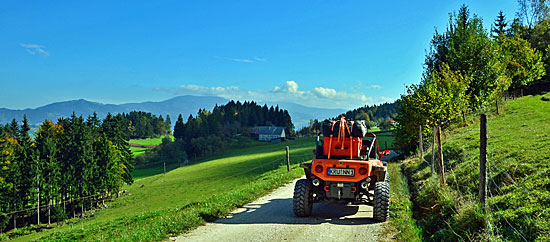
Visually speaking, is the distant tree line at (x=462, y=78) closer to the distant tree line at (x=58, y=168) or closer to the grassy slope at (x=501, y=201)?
the grassy slope at (x=501, y=201)

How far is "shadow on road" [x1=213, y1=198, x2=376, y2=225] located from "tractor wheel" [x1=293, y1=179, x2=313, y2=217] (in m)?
0.19

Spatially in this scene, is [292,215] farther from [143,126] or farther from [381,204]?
[143,126]

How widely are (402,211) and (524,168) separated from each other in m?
3.51

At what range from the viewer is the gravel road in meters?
7.84

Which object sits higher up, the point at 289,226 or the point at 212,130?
the point at 212,130

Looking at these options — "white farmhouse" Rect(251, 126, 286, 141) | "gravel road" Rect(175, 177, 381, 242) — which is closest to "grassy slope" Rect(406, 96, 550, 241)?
"gravel road" Rect(175, 177, 381, 242)

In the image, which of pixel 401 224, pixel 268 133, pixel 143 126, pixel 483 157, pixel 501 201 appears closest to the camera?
pixel 483 157

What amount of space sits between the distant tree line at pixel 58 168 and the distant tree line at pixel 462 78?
5248 cm

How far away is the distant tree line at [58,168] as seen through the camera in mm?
49750

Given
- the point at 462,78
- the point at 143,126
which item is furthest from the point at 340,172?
the point at 143,126

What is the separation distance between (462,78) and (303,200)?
73.7 ft

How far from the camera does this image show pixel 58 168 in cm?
5659

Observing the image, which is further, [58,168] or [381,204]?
[58,168]

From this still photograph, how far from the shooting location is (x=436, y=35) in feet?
157
